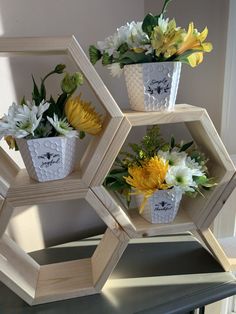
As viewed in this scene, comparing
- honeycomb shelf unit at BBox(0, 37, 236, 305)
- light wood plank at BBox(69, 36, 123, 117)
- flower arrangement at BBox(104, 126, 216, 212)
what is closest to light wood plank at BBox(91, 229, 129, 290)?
honeycomb shelf unit at BBox(0, 37, 236, 305)

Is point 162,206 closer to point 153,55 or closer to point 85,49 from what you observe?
point 153,55

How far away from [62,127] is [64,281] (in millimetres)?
463

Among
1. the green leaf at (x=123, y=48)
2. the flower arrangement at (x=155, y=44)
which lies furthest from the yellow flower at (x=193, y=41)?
the green leaf at (x=123, y=48)

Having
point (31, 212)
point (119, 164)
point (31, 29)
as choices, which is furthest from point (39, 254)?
point (31, 29)

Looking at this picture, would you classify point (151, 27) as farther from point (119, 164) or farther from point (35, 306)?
point (35, 306)

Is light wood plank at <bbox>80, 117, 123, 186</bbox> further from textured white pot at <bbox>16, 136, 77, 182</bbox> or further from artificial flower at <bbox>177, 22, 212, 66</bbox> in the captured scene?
artificial flower at <bbox>177, 22, 212, 66</bbox>

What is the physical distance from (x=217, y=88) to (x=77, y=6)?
53 cm

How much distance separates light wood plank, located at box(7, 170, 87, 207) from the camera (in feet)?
1.99

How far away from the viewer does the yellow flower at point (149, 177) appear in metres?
0.64

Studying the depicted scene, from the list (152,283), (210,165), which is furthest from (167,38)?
(152,283)

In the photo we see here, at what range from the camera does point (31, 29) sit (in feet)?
2.61

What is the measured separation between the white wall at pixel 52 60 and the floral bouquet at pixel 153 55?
249mm

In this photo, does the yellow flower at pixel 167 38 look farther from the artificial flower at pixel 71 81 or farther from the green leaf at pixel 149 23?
the artificial flower at pixel 71 81

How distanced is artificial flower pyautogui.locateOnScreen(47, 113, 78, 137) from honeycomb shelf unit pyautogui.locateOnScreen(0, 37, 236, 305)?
2.7 inches
